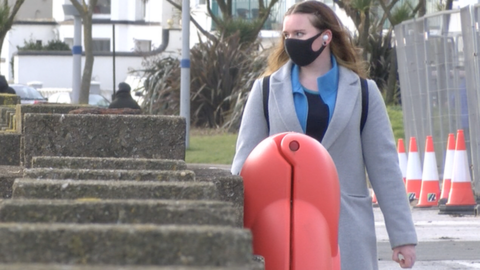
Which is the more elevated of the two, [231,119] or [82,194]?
[82,194]

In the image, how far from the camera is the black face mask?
3.35 metres

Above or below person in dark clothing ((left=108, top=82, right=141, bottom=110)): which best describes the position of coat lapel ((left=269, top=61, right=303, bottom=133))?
above

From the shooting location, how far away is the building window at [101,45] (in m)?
49.1

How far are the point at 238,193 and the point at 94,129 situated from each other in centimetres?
102

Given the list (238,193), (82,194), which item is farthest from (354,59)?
(82,194)

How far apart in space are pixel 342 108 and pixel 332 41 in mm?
331

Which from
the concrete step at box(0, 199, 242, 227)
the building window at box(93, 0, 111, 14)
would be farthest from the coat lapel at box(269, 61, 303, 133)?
the building window at box(93, 0, 111, 14)

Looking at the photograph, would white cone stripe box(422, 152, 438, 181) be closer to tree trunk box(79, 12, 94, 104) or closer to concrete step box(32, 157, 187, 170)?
concrete step box(32, 157, 187, 170)

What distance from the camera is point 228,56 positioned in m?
21.9

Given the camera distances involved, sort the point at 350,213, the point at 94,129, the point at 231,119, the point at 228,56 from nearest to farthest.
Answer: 1. the point at 350,213
2. the point at 94,129
3. the point at 231,119
4. the point at 228,56

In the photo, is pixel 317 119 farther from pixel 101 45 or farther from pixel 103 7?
pixel 103 7

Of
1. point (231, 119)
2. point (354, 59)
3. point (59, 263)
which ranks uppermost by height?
point (354, 59)

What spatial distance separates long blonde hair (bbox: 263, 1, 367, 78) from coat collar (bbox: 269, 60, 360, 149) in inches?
4.3

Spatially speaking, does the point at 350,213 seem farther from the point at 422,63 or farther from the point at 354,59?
the point at 422,63
